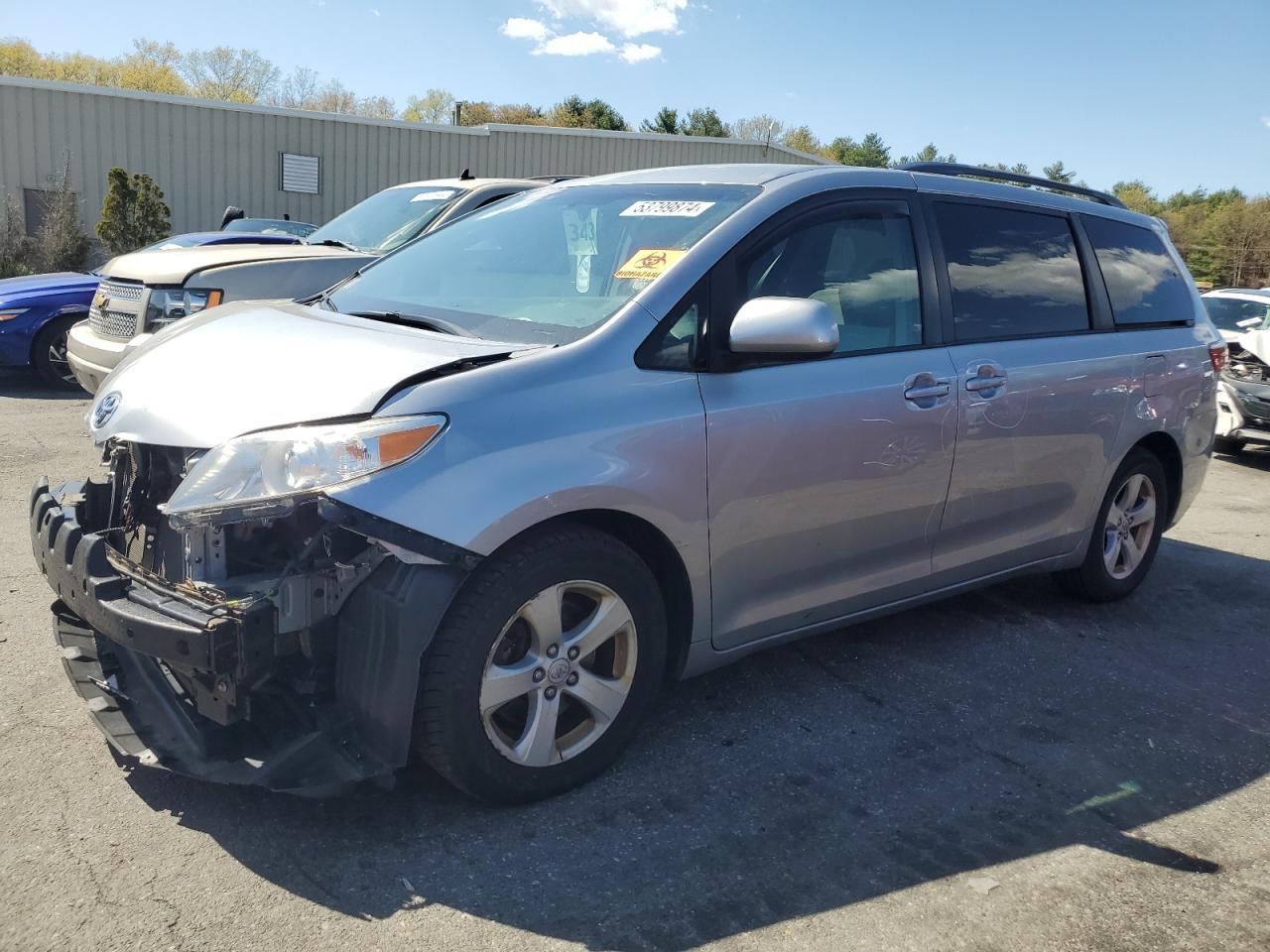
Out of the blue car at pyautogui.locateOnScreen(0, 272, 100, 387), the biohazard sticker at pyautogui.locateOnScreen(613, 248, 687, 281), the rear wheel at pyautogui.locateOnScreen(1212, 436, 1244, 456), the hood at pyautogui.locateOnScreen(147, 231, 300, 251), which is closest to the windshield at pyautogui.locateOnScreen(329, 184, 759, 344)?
the biohazard sticker at pyautogui.locateOnScreen(613, 248, 687, 281)

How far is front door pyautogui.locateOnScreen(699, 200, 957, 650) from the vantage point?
3209 mm

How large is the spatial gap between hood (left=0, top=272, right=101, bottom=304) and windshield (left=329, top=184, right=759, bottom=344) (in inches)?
239

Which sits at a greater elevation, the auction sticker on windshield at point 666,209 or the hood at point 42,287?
the auction sticker on windshield at point 666,209

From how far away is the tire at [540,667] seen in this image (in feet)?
8.66

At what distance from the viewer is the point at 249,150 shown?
21.8m

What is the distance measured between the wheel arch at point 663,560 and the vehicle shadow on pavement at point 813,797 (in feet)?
1.24

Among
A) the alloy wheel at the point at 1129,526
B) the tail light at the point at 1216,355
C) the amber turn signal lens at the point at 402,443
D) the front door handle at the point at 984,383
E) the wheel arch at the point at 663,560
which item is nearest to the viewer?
the amber turn signal lens at the point at 402,443

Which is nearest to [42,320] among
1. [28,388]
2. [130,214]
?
[28,388]

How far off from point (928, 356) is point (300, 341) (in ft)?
7.09

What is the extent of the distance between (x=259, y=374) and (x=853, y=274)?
200cm

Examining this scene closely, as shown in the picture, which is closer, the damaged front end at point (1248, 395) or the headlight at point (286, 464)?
the headlight at point (286, 464)

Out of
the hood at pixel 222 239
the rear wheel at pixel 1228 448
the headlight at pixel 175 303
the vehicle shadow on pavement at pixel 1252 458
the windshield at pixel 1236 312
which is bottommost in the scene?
the vehicle shadow on pavement at pixel 1252 458

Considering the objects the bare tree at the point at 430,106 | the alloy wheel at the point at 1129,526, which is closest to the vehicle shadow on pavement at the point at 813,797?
the alloy wheel at the point at 1129,526

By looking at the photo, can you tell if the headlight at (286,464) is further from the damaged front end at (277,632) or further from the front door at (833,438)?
the front door at (833,438)
